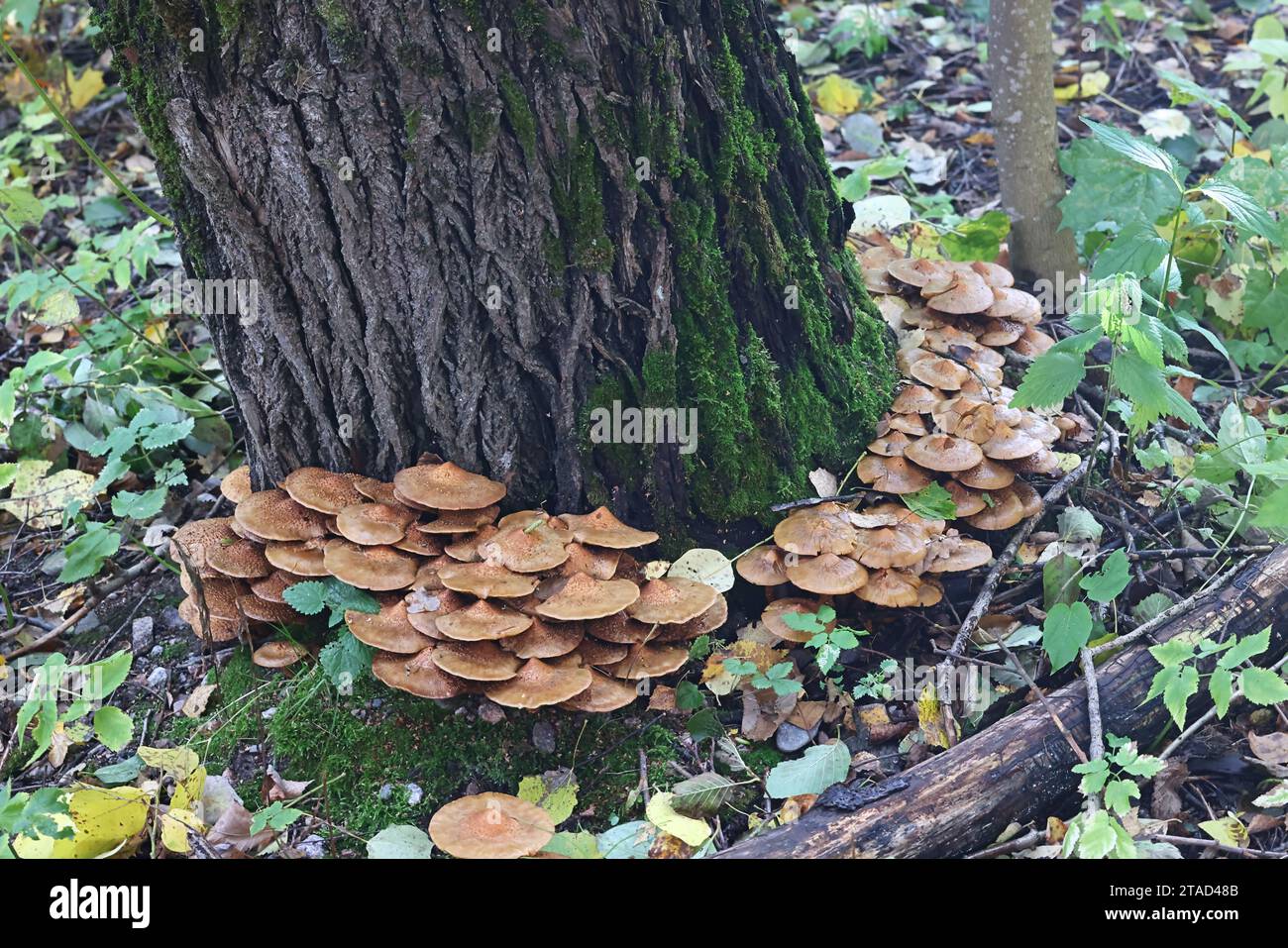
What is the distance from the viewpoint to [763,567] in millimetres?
4207

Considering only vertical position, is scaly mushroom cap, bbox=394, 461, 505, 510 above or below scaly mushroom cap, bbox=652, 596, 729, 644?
above

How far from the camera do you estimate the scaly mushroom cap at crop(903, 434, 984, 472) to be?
4.21m

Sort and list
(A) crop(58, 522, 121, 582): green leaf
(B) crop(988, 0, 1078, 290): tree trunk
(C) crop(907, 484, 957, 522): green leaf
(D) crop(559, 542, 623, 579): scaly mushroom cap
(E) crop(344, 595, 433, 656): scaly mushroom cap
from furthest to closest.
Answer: (B) crop(988, 0, 1078, 290): tree trunk → (A) crop(58, 522, 121, 582): green leaf → (C) crop(907, 484, 957, 522): green leaf → (D) crop(559, 542, 623, 579): scaly mushroom cap → (E) crop(344, 595, 433, 656): scaly mushroom cap

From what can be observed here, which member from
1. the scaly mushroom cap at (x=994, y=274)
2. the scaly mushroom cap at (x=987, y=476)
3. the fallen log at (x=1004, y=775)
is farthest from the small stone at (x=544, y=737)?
the scaly mushroom cap at (x=994, y=274)

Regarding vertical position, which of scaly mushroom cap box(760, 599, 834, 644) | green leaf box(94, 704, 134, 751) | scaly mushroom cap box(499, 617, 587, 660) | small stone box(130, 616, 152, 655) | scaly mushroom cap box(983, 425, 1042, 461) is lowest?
small stone box(130, 616, 152, 655)

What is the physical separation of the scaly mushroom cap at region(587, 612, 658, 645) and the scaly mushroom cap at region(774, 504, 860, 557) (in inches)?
25.9

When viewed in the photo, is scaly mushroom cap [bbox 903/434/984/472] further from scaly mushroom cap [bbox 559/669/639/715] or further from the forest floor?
scaly mushroom cap [bbox 559/669/639/715]

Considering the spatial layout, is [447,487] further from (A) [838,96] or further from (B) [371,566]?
(A) [838,96]

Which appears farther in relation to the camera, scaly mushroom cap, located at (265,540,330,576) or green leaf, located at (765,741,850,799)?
scaly mushroom cap, located at (265,540,330,576)

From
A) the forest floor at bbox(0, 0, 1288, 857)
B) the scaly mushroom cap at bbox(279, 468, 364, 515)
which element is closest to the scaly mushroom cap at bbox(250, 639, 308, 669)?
the forest floor at bbox(0, 0, 1288, 857)

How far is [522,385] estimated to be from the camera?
415 centimetres

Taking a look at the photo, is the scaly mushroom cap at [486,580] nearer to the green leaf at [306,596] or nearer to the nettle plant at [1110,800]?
the green leaf at [306,596]

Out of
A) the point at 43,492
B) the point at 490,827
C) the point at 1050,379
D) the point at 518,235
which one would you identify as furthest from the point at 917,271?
the point at 43,492

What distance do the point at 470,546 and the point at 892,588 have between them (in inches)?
62.8
